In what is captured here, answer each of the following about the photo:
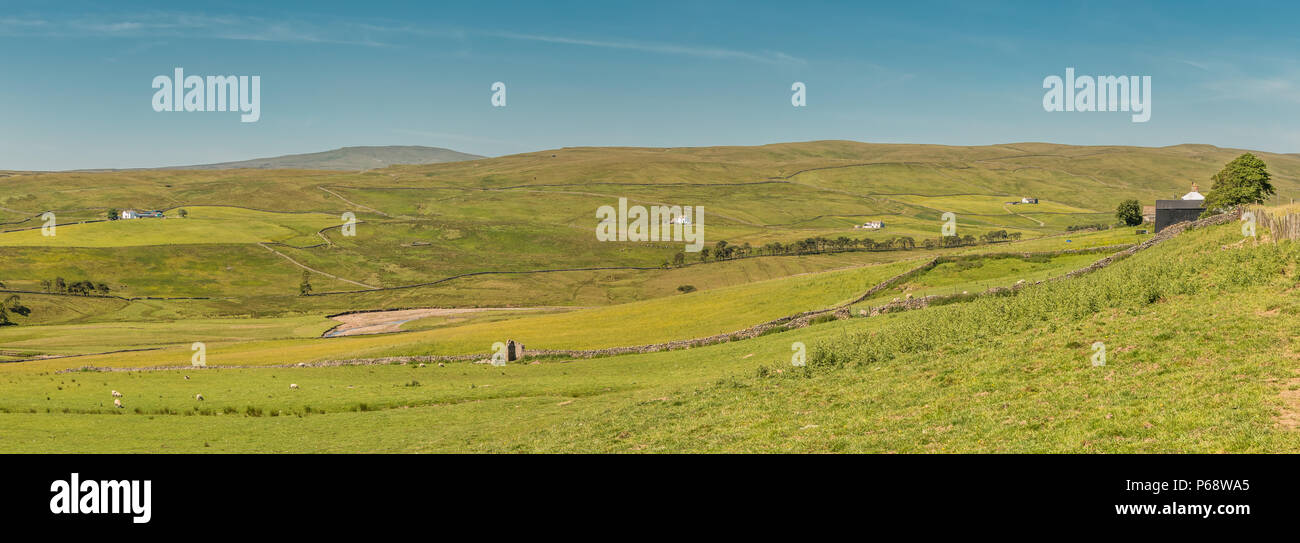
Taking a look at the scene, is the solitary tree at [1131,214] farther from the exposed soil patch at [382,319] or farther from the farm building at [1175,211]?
the exposed soil patch at [382,319]

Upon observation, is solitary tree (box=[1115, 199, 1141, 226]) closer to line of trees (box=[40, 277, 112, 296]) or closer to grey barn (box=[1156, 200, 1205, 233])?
grey barn (box=[1156, 200, 1205, 233])

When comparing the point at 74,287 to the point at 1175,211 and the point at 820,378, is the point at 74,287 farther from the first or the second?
the point at 1175,211

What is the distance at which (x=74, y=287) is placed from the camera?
163 meters

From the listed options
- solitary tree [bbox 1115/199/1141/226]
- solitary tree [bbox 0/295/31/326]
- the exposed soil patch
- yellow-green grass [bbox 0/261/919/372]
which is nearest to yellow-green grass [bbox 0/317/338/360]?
the exposed soil patch

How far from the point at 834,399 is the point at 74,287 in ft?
619

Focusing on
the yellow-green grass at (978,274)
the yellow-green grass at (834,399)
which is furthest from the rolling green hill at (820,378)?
the yellow-green grass at (978,274)

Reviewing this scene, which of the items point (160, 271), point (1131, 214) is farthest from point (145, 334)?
point (1131, 214)

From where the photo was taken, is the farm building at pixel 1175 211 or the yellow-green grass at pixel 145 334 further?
the yellow-green grass at pixel 145 334

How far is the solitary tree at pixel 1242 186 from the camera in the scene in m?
77.2

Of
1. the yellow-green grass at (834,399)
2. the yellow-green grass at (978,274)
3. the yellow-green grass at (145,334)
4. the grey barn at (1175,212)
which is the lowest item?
the yellow-green grass at (145,334)

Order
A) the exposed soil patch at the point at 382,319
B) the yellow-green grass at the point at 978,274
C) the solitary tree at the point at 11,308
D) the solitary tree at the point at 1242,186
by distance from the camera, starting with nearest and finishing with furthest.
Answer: the yellow-green grass at the point at 978,274 → the solitary tree at the point at 1242,186 → the exposed soil patch at the point at 382,319 → the solitary tree at the point at 11,308

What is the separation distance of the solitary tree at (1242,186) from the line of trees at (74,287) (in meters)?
195

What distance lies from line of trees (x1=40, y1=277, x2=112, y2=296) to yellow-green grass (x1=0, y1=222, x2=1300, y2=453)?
142620 millimetres
